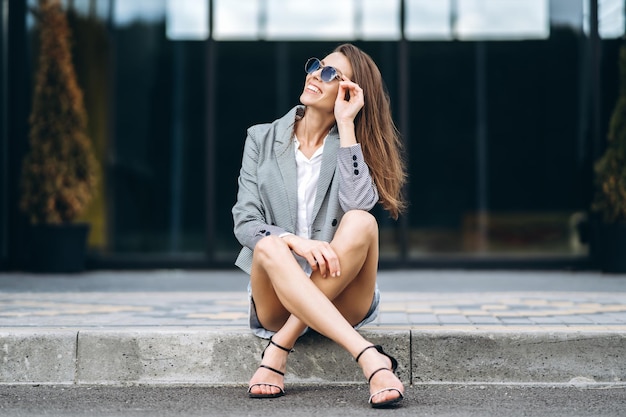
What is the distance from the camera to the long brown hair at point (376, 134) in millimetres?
4125

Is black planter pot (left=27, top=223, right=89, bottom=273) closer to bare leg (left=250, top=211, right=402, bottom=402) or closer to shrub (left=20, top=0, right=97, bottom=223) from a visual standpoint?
shrub (left=20, top=0, right=97, bottom=223)

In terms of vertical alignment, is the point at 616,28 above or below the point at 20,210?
above

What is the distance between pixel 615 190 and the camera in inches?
306

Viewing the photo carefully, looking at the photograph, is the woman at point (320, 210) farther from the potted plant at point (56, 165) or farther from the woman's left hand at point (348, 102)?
the potted plant at point (56, 165)

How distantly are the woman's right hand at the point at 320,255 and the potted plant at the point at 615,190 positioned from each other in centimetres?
466

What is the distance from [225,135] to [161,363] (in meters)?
4.70

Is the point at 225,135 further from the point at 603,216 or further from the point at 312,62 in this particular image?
the point at 312,62

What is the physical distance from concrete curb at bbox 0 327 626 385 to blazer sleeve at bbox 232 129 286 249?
1.79ft

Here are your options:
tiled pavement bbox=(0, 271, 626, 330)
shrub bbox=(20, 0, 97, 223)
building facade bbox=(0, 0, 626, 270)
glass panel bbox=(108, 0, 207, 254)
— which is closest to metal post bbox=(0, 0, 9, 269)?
building facade bbox=(0, 0, 626, 270)

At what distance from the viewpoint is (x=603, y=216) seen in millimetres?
7961

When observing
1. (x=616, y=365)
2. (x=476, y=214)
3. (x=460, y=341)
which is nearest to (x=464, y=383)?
(x=460, y=341)

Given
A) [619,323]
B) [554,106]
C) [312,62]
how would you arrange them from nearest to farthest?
1. [312,62]
2. [619,323]
3. [554,106]

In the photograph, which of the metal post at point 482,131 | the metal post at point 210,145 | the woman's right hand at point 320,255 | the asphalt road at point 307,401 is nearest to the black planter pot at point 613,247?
the metal post at point 482,131

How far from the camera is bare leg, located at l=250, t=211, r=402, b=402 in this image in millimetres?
3705
